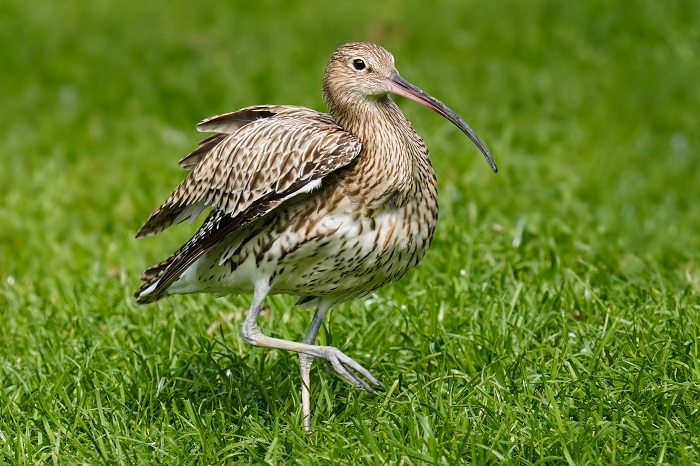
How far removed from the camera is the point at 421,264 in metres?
6.92

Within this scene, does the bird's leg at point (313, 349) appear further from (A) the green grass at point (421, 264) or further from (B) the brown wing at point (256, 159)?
(B) the brown wing at point (256, 159)

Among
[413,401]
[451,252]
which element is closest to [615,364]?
[413,401]

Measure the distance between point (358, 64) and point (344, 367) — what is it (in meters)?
1.32

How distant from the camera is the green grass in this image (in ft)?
16.0

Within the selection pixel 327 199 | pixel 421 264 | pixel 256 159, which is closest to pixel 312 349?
pixel 327 199

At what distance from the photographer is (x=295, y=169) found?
4.94 meters

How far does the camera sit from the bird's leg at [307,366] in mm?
5098

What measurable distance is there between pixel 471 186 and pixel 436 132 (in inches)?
57.3

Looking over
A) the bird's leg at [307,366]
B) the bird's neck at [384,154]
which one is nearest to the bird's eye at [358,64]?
the bird's neck at [384,154]

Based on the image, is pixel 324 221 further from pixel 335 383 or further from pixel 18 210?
pixel 18 210

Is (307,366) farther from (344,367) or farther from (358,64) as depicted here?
(358,64)

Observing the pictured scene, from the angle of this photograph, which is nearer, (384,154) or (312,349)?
(384,154)

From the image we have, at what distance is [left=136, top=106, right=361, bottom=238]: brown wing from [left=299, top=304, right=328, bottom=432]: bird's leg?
0.73 meters

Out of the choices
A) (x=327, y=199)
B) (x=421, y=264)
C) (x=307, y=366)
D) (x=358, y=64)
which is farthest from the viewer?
(x=421, y=264)
